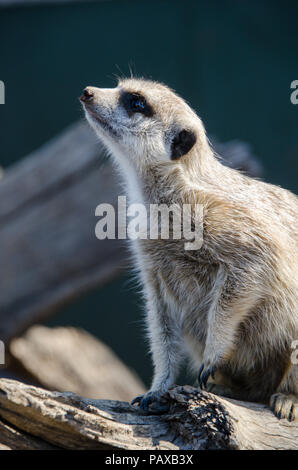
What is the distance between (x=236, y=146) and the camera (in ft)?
13.7

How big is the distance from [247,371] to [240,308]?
427mm

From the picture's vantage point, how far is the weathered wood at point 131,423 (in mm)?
1855

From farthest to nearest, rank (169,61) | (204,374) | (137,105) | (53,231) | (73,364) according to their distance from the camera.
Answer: (169,61) → (73,364) → (53,231) → (137,105) → (204,374)

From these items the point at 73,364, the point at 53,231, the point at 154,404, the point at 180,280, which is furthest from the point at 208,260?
the point at 73,364

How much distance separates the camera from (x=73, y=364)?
16.0ft

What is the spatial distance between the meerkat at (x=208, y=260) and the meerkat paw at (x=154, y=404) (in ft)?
0.29

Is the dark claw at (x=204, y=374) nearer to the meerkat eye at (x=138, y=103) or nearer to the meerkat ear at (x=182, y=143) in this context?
the meerkat ear at (x=182, y=143)

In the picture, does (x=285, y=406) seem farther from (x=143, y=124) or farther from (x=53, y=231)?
(x=53, y=231)

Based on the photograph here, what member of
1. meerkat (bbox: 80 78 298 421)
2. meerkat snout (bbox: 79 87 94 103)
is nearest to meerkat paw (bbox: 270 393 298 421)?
meerkat (bbox: 80 78 298 421)

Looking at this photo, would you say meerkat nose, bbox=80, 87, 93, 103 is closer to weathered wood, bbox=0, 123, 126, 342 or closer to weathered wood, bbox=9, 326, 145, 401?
weathered wood, bbox=0, 123, 126, 342

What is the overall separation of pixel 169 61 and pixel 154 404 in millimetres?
3863

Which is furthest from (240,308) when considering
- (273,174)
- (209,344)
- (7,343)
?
(273,174)
